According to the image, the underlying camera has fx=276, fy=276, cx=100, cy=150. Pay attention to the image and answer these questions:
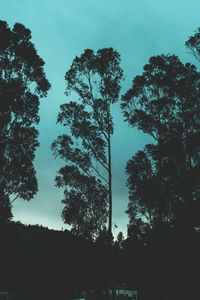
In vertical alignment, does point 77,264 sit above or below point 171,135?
below

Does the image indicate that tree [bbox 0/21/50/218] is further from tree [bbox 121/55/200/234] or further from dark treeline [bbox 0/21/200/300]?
tree [bbox 121/55/200/234]

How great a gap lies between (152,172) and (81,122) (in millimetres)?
7696

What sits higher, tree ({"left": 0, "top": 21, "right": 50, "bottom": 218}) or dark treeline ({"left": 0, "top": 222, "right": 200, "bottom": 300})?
tree ({"left": 0, "top": 21, "right": 50, "bottom": 218})

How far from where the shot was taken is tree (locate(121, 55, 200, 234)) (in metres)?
18.9

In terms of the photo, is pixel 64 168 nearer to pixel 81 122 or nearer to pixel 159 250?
pixel 81 122

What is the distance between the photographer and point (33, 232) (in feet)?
73.3

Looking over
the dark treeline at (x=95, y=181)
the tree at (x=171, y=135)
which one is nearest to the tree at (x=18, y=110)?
the dark treeline at (x=95, y=181)

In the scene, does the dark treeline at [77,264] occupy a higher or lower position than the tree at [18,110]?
lower

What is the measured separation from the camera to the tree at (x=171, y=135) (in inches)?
745

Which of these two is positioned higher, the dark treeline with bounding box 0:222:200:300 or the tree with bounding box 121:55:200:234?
the tree with bounding box 121:55:200:234

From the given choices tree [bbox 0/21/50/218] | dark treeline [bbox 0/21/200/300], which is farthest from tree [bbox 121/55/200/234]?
tree [bbox 0/21/50/218]

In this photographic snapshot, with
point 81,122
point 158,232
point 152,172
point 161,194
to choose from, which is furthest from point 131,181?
point 81,122

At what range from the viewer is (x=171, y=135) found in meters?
20.3

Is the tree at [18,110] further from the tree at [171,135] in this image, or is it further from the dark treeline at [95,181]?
the tree at [171,135]
